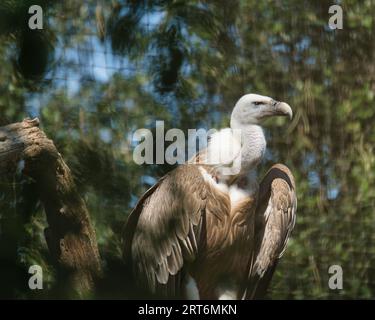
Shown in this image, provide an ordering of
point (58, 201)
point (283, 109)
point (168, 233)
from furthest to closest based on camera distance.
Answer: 1. point (283, 109)
2. point (168, 233)
3. point (58, 201)

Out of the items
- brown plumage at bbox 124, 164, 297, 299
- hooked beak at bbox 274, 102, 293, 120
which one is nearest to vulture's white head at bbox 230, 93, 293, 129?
hooked beak at bbox 274, 102, 293, 120

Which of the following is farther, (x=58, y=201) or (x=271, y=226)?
(x=271, y=226)

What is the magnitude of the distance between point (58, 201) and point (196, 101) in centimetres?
79

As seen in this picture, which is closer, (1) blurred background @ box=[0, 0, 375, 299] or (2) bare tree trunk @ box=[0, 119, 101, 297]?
(2) bare tree trunk @ box=[0, 119, 101, 297]

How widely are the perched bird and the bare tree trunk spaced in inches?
13.6

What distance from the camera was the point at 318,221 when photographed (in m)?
3.58

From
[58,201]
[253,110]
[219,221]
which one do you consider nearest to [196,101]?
[253,110]

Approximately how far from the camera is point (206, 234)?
313 cm

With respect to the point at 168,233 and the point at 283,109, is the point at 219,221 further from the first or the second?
the point at 283,109

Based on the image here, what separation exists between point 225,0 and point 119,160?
2.82 ft

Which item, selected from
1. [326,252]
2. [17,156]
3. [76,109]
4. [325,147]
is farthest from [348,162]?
[17,156]

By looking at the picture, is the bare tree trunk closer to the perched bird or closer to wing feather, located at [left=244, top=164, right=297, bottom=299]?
the perched bird

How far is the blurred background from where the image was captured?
9.83 ft

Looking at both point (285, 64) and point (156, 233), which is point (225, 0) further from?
point (156, 233)
